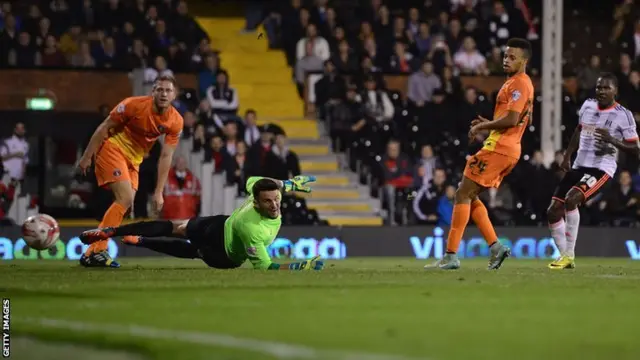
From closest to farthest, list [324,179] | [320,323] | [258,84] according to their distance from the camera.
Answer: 1. [320,323]
2. [324,179]
3. [258,84]

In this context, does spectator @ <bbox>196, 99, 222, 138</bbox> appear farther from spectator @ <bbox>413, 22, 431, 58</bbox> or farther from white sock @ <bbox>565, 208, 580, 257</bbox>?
white sock @ <bbox>565, 208, 580, 257</bbox>

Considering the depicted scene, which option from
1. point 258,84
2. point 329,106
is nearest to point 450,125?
point 329,106

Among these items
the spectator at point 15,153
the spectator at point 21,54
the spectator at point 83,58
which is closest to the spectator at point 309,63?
the spectator at point 83,58

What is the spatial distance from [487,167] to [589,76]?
A: 50.3 ft

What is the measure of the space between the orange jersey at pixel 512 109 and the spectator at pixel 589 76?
1448 centimetres

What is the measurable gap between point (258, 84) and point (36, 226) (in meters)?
14.8

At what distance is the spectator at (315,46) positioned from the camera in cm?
2855

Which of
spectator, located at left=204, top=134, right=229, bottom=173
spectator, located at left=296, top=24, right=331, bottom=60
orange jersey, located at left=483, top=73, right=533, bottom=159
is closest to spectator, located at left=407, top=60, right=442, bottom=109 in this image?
spectator, located at left=296, top=24, right=331, bottom=60

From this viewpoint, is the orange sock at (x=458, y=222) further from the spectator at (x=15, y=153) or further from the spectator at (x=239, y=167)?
the spectator at (x=15, y=153)

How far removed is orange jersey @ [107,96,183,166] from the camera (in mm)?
15617

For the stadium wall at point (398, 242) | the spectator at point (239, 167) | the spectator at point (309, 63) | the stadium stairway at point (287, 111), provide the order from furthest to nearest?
the spectator at point (309, 63) < the stadium stairway at point (287, 111) < the spectator at point (239, 167) < the stadium wall at point (398, 242)

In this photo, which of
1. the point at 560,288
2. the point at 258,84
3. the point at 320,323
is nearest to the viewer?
the point at 320,323

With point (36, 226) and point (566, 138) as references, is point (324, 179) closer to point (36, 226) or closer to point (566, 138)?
point (566, 138)

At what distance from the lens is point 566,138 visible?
2838cm
